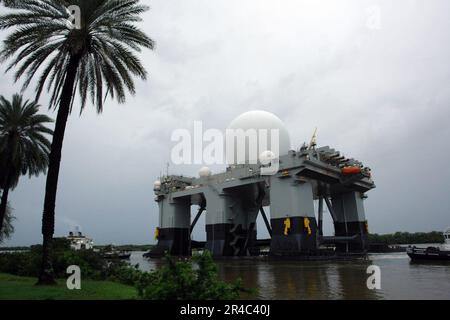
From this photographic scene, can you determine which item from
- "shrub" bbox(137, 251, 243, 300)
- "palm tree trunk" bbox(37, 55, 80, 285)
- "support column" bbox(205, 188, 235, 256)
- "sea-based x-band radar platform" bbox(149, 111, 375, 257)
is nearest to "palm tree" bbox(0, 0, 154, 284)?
"palm tree trunk" bbox(37, 55, 80, 285)

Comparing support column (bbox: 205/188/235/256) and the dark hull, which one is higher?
support column (bbox: 205/188/235/256)

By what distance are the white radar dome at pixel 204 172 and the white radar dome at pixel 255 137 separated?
202 inches

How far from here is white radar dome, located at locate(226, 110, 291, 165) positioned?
2093 inches

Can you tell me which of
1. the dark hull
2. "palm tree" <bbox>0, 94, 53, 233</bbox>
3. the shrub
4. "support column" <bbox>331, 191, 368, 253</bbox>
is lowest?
the dark hull

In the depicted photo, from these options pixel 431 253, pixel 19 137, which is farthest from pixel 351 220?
pixel 19 137

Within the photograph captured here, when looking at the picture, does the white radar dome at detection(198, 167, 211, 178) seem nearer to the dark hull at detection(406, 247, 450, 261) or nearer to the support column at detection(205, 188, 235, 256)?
the support column at detection(205, 188, 235, 256)

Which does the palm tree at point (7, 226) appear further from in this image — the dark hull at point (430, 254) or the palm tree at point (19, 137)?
the dark hull at point (430, 254)

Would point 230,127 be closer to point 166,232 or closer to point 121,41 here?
point 166,232

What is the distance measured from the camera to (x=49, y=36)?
58.4 feet

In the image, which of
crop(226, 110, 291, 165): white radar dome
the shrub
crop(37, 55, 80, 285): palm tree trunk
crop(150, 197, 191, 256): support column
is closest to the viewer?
the shrub

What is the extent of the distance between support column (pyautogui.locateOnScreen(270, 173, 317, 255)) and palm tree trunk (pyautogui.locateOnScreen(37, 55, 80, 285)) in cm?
3109

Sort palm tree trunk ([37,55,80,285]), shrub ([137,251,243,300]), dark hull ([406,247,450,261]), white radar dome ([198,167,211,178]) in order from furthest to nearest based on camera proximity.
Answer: white radar dome ([198,167,211,178]), dark hull ([406,247,450,261]), palm tree trunk ([37,55,80,285]), shrub ([137,251,243,300])

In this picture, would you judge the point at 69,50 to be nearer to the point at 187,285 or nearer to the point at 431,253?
the point at 187,285

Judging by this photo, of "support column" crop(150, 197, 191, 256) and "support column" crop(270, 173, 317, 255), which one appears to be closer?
"support column" crop(270, 173, 317, 255)
